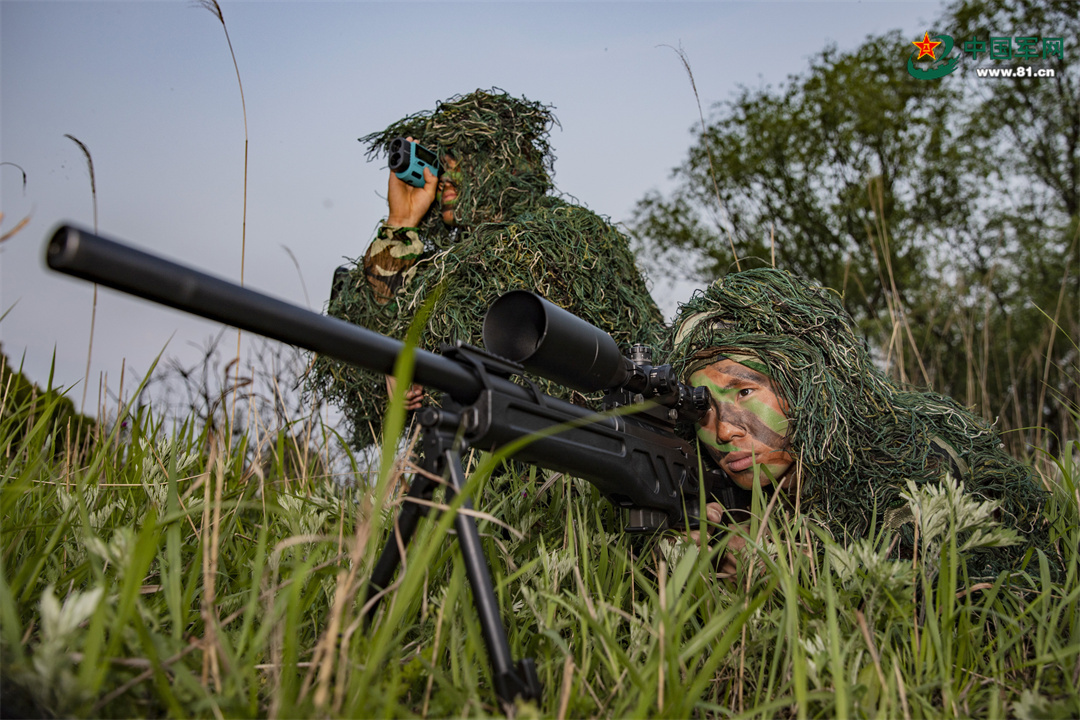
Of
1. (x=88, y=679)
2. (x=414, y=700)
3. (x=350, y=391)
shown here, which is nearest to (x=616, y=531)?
(x=414, y=700)

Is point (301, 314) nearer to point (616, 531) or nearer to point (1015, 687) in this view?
point (616, 531)

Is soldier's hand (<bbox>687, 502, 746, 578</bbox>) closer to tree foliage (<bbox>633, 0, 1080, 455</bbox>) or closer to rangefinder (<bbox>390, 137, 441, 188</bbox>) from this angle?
rangefinder (<bbox>390, 137, 441, 188</bbox>)

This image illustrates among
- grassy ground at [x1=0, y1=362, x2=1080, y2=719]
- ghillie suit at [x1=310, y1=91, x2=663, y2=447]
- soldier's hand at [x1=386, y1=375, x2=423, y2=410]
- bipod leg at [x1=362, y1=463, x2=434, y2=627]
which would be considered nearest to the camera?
grassy ground at [x1=0, y1=362, x2=1080, y2=719]

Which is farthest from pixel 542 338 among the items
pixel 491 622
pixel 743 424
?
pixel 743 424

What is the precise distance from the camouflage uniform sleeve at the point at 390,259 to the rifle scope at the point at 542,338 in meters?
1.16

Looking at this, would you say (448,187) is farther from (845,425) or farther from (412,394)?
(845,425)

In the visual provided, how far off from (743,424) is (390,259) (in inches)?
56.1

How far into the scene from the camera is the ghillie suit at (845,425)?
2023mm

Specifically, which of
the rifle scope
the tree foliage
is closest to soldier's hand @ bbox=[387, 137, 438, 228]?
the rifle scope

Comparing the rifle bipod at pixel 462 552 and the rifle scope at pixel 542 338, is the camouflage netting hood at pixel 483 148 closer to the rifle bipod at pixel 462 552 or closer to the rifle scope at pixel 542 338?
the rifle scope at pixel 542 338

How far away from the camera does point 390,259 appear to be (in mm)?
2754

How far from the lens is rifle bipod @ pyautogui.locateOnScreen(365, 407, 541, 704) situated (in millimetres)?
1193

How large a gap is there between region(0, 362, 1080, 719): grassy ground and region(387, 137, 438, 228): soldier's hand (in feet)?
3.59

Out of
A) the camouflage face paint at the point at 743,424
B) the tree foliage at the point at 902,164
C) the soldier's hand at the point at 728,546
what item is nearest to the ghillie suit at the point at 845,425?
the camouflage face paint at the point at 743,424
